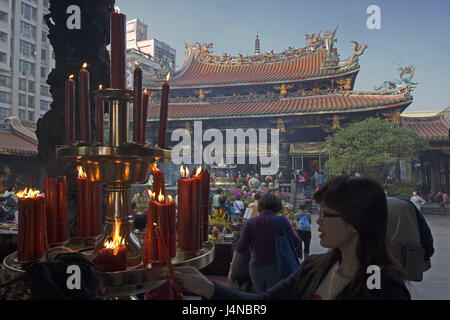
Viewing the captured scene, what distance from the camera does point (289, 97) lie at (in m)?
13.3

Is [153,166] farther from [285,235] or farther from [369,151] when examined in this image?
[369,151]

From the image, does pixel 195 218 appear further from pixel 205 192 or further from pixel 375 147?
pixel 375 147

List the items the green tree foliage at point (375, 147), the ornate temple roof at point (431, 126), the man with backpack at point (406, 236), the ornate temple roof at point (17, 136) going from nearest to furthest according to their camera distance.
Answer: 1. the man with backpack at point (406, 236)
2. the ornate temple roof at point (17, 136)
3. the green tree foliage at point (375, 147)
4. the ornate temple roof at point (431, 126)

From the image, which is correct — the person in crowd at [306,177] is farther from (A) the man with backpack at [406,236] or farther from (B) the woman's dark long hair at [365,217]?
(B) the woman's dark long hair at [365,217]

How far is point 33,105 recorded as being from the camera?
19234 millimetres

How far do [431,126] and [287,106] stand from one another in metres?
5.65

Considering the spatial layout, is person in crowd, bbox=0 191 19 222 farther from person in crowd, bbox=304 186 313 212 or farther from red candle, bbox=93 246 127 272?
person in crowd, bbox=304 186 313 212

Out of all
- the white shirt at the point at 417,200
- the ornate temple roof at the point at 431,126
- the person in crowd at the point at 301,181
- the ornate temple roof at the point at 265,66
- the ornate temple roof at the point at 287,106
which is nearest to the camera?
the white shirt at the point at 417,200

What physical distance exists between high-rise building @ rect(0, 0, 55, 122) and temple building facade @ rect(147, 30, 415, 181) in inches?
367

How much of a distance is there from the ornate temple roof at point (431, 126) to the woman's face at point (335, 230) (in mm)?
12476

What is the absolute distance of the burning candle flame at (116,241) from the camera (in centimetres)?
72

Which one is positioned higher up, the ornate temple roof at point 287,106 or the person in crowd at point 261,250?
the ornate temple roof at point 287,106

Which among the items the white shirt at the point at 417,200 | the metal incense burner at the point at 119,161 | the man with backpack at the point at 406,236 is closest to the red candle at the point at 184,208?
the metal incense burner at the point at 119,161

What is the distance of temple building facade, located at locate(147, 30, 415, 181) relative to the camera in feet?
37.9
